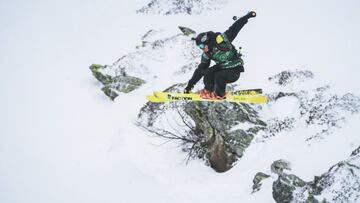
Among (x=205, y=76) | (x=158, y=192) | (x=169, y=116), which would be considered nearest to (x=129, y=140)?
(x=169, y=116)

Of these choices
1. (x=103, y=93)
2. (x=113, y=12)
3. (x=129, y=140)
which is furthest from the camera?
(x=113, y=12)

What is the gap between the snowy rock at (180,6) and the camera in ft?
76.1

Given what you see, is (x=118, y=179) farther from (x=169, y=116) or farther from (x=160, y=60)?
(x=160, y=60)

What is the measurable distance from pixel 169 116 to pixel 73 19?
1361 centimetres

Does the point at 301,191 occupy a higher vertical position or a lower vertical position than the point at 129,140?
higher

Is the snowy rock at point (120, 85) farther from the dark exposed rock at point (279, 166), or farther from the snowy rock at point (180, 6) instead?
the dark exposed rock at point (279, 166)

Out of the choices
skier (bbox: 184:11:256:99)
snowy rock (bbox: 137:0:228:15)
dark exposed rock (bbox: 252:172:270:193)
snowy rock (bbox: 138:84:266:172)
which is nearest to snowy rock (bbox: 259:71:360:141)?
snowy rock (bbox: 138:84:266:172)

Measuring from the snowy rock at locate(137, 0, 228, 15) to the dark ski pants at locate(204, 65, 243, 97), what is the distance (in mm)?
12205

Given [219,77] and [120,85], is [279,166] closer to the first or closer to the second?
[219,77]

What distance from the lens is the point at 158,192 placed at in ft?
44.3

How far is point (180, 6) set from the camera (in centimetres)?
2389

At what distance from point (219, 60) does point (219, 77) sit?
51 cm

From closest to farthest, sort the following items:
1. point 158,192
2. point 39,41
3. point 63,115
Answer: point 158,192
point 63,115
point 39,41

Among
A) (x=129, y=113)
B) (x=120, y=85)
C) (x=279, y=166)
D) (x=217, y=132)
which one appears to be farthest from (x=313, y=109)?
(x=120, y=85)
